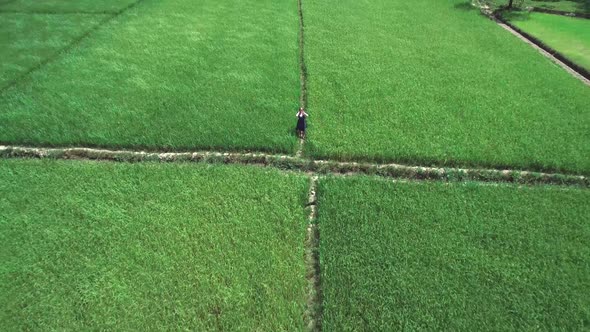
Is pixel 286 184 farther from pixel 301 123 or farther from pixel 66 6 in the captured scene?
pixel 66 6

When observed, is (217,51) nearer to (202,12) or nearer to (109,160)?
(202,12)

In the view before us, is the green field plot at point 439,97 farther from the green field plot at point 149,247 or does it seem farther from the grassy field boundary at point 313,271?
the green field plot at point 149,247

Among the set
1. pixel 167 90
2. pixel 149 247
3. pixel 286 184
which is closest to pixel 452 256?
pixel 286 184

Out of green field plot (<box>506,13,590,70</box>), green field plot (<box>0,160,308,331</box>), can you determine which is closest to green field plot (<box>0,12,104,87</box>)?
green field plot (<box>0,160,308,331</box>)

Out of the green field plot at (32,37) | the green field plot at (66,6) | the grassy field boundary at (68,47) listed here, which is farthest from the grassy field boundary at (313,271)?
the green field plot at (66,6)

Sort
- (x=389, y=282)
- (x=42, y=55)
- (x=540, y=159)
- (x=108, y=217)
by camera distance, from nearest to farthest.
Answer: (x=389, y=282) < (x=108, y=217) < (x=540, y=159) < (x=42, y=55)

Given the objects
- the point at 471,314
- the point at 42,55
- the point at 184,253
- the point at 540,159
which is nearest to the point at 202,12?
the point at 42,55

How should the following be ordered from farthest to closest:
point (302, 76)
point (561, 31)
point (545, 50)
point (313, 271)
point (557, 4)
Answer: point (557, 4) → point (561, 31) → point (545, 50) → point (302, 76) → point (313, 271)
